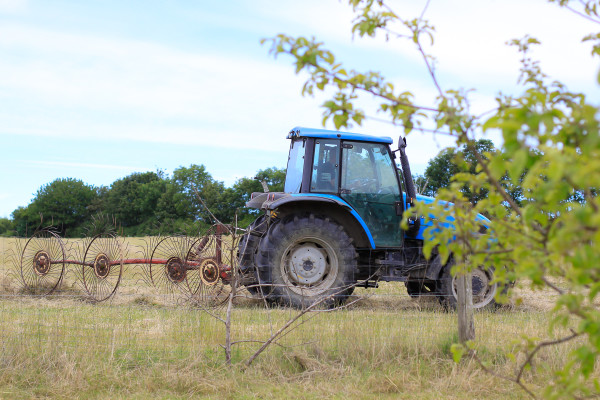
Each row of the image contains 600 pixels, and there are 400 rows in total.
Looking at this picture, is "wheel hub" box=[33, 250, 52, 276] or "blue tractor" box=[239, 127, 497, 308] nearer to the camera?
"blue tractor" box=[239, 127, 497, 308]

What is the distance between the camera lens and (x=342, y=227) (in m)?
7.85

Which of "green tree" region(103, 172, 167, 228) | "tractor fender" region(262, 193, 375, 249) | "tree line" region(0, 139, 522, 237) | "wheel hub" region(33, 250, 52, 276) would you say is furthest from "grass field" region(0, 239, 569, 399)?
"green tree" region(103, 172, 167, 228)

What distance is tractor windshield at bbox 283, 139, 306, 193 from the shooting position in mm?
8242

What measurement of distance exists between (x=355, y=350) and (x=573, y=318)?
2.94 m

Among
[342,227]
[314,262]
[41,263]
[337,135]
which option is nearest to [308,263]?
[314,262]

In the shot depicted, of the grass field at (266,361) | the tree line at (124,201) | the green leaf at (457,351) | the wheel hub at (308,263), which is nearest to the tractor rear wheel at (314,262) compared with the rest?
the wheel hub at (308,263)

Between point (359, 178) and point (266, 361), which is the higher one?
point (359, 178)

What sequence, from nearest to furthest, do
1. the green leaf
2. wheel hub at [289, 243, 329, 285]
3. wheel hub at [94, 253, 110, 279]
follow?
the green leaf
wheel hub at [289, 243, 329, 285]
wheel hub at [94, 253, 110, 279]

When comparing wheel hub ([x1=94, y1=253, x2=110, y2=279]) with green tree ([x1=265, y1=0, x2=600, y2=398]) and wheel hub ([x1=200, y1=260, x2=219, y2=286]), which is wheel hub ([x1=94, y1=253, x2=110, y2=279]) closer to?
wheel hub ([x1=200, y1=260, x2=219, y2=286])

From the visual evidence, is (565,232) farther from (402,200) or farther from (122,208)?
(122,208)

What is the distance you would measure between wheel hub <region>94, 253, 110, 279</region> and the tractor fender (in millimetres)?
2920

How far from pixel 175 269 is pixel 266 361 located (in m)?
4.34

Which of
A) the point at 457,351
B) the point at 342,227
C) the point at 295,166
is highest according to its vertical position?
the point at 295,166

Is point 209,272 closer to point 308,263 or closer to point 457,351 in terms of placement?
point 308,263
